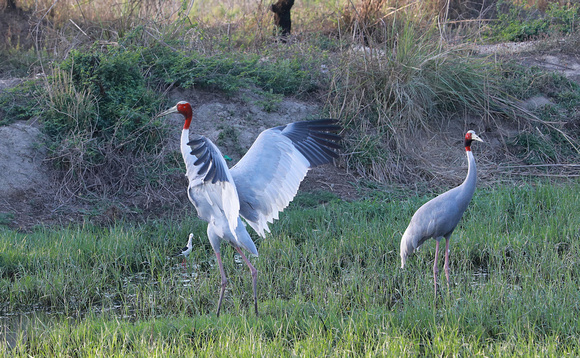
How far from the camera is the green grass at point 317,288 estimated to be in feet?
11.4

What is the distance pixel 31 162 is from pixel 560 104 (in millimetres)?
7155

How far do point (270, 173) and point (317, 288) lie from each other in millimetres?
884

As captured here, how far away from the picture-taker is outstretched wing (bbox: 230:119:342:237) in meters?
4.48

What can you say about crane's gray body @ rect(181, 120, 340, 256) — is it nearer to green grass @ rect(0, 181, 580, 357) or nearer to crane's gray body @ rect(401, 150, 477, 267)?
green grass @ rect(0, 181, 580, 357)

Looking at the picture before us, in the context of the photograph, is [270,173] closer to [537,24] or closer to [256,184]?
[256,184]

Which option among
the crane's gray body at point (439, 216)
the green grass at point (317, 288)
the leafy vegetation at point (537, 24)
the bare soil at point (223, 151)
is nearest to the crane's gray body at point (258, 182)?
the green grass at point (317, 288)

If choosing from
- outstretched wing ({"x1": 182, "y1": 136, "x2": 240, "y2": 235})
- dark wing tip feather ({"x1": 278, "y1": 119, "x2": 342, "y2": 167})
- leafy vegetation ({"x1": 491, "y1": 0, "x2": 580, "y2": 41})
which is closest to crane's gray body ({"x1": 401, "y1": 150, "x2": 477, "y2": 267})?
dark wing tip feather ({"x1": 278, "y1": 119, "x2": 342, "y2": 167})

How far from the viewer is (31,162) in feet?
22.3

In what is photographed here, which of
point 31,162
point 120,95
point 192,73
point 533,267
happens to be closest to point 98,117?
point 120,95

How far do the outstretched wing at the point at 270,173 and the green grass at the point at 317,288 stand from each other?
21.7 inches

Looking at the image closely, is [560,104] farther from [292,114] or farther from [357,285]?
[357,285]

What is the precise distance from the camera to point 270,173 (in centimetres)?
453

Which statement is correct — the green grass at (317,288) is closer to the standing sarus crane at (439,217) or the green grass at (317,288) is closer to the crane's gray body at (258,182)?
the standing sarus crane at (439,217)

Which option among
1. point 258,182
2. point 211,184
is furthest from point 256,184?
point 211,184
